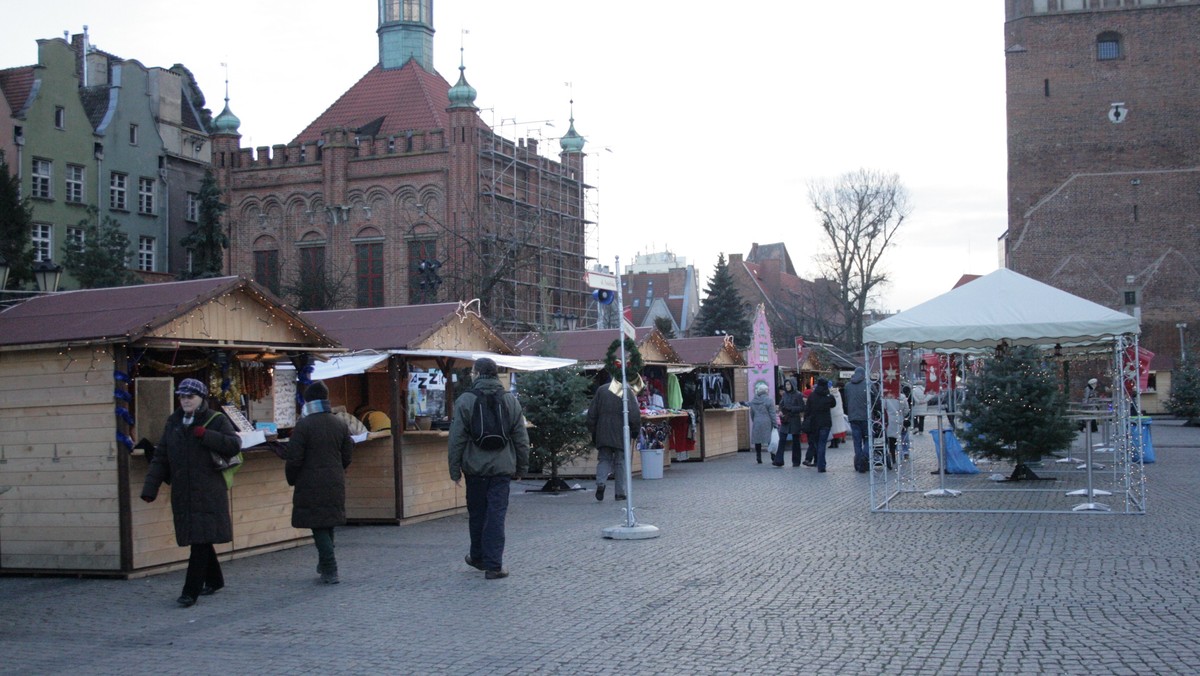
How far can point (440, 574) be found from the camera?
11297mm

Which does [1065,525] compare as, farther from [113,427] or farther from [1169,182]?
[1169,182]

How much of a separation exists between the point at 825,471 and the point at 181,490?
54.7 ft

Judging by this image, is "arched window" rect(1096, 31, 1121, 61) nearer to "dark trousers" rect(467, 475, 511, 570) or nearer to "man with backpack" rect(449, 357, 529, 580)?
"man with backpack" rect(449, 357, 529, 580)

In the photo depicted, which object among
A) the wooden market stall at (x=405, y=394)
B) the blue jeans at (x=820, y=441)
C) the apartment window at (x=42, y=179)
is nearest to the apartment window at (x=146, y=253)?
the apartment window at (x=42, y=179)

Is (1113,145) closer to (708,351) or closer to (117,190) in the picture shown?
(708,351)

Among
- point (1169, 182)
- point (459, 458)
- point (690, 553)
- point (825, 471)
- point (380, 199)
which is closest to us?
point (459, 458)

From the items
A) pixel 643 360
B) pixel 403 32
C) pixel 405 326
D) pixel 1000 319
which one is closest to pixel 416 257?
pixel 403 32

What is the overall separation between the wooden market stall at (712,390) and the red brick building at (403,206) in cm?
1947

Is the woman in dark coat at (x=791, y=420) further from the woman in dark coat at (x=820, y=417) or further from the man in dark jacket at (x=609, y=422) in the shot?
the man in dark jacket at (x=609, y=422)

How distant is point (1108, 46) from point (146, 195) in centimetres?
5004

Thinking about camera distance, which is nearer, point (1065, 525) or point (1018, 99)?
point (1065, 525)

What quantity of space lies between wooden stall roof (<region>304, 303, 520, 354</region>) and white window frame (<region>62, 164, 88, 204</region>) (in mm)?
38523

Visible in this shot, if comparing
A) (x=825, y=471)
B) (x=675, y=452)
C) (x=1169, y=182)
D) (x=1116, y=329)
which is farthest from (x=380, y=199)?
(x=1116, y=329)

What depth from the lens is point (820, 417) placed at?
2442 cm
